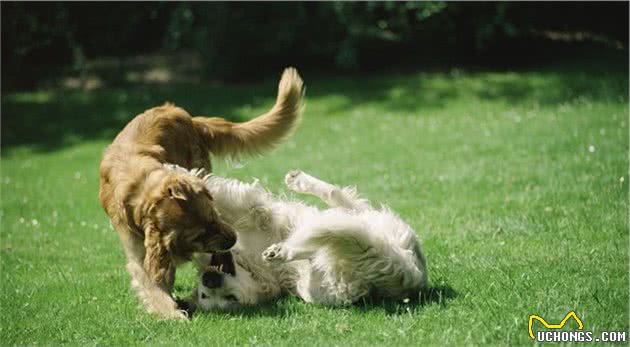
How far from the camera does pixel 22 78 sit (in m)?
19.3

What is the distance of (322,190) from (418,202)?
8.63 ft

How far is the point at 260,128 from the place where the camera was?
6.98 m

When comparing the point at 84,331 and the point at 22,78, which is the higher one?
the point at 84,331

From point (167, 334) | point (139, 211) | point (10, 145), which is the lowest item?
point (10, 145)

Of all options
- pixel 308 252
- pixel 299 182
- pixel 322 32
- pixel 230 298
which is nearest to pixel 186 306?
pixel 230 298

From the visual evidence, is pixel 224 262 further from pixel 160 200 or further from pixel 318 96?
pixel 318 96

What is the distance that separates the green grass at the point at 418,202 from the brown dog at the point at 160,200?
A: 343mm

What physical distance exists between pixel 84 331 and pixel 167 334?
0.64 metres

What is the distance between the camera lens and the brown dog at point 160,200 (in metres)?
4.83

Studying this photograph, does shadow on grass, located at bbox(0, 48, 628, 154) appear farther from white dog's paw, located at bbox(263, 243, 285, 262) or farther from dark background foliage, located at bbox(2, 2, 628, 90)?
white dog's paw, located at bbox(263, 243, 285, 262)

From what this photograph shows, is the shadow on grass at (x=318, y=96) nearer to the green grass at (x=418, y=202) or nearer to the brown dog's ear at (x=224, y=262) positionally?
the green grass at (x=418, y=202)

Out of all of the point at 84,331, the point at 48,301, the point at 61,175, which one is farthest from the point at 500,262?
the point at 61,175

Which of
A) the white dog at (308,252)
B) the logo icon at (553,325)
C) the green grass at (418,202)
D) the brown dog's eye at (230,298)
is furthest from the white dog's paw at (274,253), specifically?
the logo icon at (553,325)

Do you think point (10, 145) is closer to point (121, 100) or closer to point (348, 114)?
point (121, 100)
